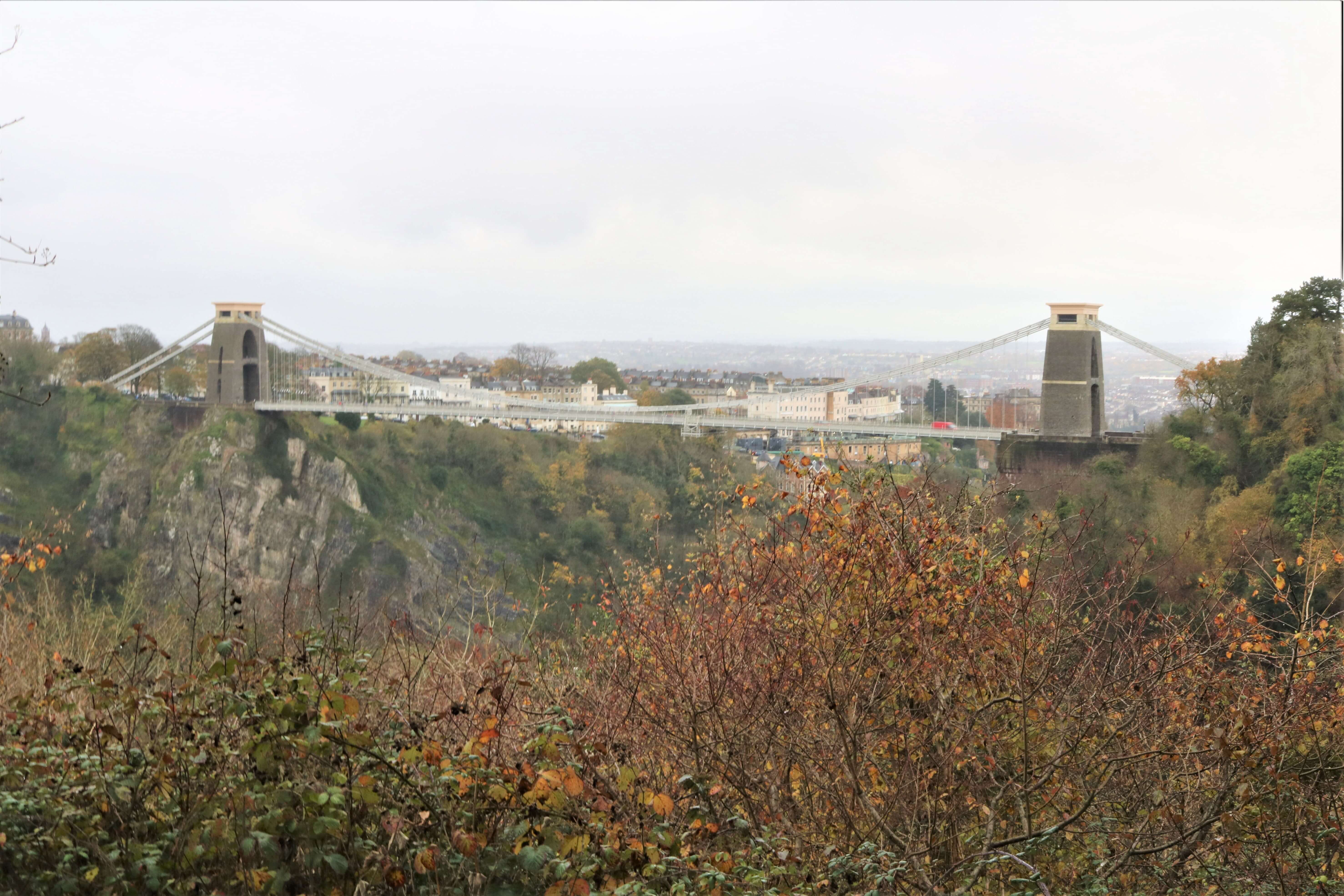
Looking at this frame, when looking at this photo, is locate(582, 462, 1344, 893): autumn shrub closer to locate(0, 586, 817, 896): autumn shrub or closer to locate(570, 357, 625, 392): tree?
locate(0, 586, 817, 896): autumn shrub

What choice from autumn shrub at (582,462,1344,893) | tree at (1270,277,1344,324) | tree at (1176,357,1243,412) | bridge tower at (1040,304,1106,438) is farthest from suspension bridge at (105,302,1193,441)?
autumn shrub at (582,462,1344,893)

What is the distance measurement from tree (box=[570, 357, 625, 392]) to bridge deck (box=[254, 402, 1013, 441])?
31.7 ft

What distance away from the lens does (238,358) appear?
84.0 feet

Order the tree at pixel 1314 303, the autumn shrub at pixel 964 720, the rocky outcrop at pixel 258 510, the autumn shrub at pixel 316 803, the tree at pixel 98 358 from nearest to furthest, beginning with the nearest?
the autumn shrub at pixel 316 803, the autumn shrub at pixel 964 720, the tree at pixel 1314 303, the rocky outcrop at pixel 258 510, the tree at pixel 98 358

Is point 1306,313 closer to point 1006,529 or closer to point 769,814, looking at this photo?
point 1006,529

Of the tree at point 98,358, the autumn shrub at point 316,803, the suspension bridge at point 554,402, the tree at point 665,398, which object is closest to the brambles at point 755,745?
the autumn shrub at point 316,803

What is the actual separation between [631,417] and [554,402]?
39.9 ft

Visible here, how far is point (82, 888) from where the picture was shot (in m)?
1.86

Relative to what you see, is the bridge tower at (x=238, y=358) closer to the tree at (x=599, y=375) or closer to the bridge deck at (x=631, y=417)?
the bridge deck at (x=631, y=417)

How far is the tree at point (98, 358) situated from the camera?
27.2 meters

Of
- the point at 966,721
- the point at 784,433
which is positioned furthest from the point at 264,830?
the point at 784,433

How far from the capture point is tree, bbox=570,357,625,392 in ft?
120

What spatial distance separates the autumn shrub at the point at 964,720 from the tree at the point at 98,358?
2730 centimetres

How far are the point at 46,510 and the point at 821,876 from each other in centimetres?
2291
